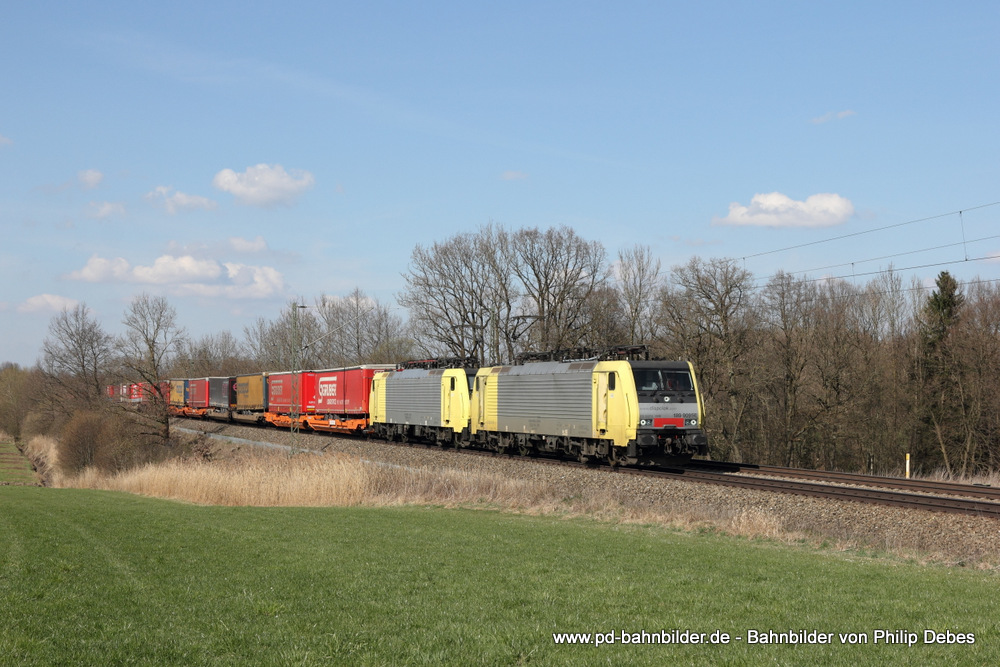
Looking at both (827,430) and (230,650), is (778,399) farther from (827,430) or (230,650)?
(230,650)

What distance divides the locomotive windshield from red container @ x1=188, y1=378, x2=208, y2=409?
53.2 meters

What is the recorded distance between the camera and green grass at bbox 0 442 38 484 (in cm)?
4609

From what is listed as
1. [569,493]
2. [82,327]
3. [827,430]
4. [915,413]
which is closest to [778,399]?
[827,430]

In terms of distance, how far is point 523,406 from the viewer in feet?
100

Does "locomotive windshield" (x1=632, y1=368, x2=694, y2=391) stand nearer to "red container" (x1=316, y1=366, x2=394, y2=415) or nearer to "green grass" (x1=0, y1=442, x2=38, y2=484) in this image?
"red container" (x1=316, y1=366, x2=394, y2=415)

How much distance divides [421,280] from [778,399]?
30.9 meters

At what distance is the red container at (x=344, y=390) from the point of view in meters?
44.5

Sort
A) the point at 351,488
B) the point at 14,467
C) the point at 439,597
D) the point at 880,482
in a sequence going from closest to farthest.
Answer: the point at 439,597 < the point at 880,482 < the point at 351,488 < the point at 14,467

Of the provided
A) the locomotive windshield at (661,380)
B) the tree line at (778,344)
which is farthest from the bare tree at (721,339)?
the locomotive windshield at (661,380)

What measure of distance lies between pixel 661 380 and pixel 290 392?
1248 inches

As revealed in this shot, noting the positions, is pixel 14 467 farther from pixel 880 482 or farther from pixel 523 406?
pixel 880 482

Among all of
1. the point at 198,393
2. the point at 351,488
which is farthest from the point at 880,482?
the point at 198,393

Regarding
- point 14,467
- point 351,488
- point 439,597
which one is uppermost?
point 439,597

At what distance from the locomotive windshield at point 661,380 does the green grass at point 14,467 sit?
30.5m
